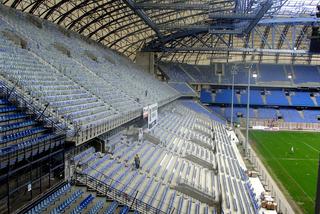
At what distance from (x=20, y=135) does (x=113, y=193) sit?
14.2 feet

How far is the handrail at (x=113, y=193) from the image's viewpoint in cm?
1355

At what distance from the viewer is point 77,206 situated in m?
11.6

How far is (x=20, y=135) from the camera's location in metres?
11.0

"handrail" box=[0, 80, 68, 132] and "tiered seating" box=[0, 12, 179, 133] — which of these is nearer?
"handrail" box=[0, 80, 68, 132]

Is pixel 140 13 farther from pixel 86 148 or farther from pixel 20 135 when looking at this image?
pixel 20 135

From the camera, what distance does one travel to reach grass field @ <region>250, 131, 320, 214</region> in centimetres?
2330

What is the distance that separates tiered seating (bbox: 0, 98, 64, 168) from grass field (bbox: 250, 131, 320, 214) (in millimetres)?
14609

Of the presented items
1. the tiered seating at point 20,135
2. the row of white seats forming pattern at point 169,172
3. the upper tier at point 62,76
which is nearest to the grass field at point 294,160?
the row of white seats forming pattern at point 169,172

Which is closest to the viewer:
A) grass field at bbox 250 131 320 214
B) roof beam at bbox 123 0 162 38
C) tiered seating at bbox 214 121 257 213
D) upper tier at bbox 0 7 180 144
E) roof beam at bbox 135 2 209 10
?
upper tier at bbox 0 7 180 144

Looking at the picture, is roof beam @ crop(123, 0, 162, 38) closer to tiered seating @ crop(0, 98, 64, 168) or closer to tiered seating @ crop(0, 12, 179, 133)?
tiered seating @ crop(0, 12, 179, 133)

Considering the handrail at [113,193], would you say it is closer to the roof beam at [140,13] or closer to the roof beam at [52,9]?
the roof beam at [140,13]

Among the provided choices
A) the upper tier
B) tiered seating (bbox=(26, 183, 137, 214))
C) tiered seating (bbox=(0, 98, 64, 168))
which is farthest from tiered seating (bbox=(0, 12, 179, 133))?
tiered seating (bbox=(26, 183, 137, 214))

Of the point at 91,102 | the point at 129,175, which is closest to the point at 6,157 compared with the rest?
the point at 129,175

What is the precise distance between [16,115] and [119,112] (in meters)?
8.76
